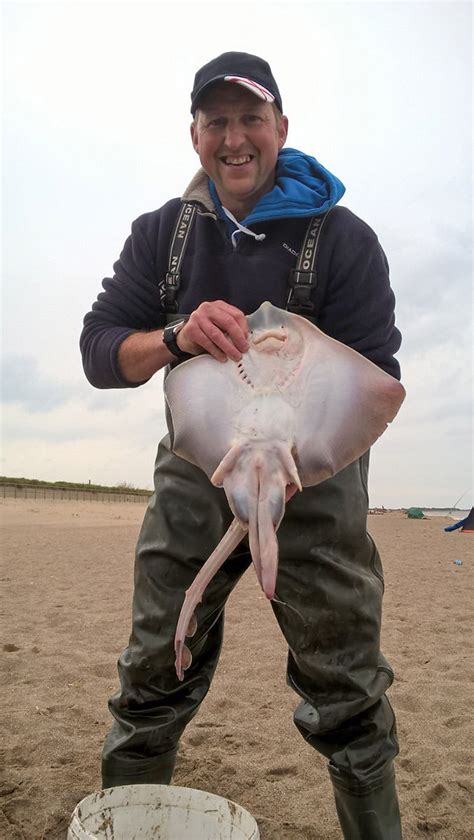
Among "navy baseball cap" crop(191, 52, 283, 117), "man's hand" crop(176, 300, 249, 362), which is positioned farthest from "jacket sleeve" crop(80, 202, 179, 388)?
"man's hand" crop(176, 300, 249, 362)

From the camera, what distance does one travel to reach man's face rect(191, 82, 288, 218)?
2.42 metres

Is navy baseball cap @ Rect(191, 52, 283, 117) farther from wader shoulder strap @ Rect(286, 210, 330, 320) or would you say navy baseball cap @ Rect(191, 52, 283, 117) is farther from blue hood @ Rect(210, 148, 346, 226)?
wader shoulder strap @ Rect(286, 210, 330, 320)

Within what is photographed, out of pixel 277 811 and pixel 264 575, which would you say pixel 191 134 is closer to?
pixel 264 575

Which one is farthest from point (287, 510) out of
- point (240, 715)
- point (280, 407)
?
point (240, 715)

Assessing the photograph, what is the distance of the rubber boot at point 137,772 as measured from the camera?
7.98 feet

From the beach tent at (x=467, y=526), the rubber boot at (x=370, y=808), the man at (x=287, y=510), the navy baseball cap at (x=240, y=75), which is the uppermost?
the navy baseball cap at (x=240, y=75)

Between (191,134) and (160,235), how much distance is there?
41 centimetres

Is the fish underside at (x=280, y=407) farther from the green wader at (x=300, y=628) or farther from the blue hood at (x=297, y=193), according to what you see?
the blue hood at (x=297, y=193)

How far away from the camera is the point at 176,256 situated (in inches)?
102

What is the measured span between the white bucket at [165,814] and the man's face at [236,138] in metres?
2.14

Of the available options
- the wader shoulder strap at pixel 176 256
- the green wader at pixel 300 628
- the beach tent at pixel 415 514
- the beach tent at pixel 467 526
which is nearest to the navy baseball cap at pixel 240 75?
the wader shoulder strap at pixel 176 256

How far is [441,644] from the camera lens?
562 centimetres

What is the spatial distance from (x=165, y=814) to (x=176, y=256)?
1.98 metres

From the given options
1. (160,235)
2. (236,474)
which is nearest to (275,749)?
(236,474)
